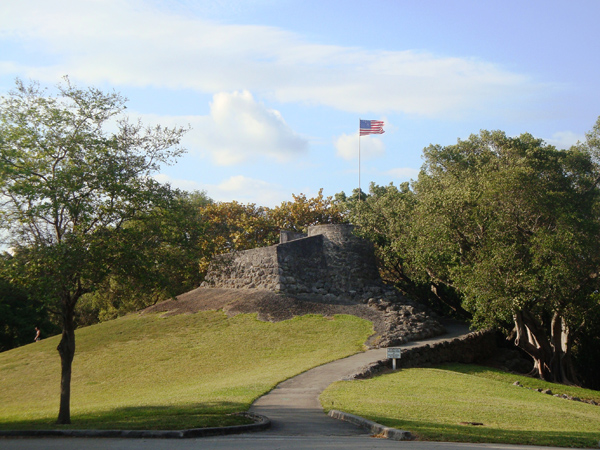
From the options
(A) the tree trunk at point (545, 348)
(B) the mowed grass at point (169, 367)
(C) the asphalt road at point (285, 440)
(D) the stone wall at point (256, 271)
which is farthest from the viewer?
(D) the stone wall at point (256, 271)

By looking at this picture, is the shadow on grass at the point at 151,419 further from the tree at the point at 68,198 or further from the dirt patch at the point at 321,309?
the dirt patch at the point at 321,309

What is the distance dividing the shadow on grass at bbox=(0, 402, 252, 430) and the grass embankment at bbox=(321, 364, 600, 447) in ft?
8.75

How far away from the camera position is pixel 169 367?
73.8 ft

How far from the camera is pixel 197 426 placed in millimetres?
10266

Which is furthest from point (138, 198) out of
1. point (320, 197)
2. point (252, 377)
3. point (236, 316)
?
point (320, 197)

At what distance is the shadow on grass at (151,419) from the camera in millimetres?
10617

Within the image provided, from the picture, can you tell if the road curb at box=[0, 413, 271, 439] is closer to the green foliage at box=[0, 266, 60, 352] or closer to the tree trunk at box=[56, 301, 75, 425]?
the tree trunk at box=[56, 301, 75, 425]

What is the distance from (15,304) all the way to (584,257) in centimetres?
3404

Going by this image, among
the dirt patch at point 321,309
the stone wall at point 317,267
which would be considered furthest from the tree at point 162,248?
the stone wall at point 317,267

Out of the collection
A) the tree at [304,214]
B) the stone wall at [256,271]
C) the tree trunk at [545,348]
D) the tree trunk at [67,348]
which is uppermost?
the tree at [304,214]

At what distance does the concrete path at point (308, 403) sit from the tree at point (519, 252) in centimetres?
428

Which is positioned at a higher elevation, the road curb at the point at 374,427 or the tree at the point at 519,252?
the tree at the point at 519,252

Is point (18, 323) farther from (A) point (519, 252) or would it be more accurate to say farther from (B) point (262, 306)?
(A) point (519, 252)

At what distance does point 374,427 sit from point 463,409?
3482 mm
